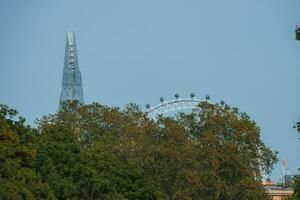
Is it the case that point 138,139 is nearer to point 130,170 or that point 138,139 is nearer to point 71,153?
point 130,170

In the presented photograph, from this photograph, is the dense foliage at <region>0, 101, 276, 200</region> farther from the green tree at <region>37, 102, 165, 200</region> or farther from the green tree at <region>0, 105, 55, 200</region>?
the green tree at <region>0, 105, 55, 200</region>

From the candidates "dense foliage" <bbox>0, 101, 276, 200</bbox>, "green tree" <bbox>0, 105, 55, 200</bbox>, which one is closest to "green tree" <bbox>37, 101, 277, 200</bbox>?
"dense foliage" <bbox>0, 101, 276, 200</bbox>

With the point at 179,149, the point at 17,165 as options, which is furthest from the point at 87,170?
the point at 179,149

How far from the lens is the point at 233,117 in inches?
5325

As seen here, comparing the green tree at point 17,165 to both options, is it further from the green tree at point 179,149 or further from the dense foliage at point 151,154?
the green tree at point 179,149

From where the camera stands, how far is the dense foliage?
107 metres

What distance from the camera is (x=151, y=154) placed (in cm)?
13150

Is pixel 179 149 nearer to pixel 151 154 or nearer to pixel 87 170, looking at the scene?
pixel 151 154

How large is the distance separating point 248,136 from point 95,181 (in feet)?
99.6

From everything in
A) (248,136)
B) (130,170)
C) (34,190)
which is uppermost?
(248,136)

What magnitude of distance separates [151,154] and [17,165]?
134 feet

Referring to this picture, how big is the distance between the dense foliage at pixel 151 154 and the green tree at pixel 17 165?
22.8ft

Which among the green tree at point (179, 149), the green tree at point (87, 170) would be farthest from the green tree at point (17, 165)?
the green tree at point (179, 149)

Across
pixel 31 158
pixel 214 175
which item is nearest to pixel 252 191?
pixel 214 175
